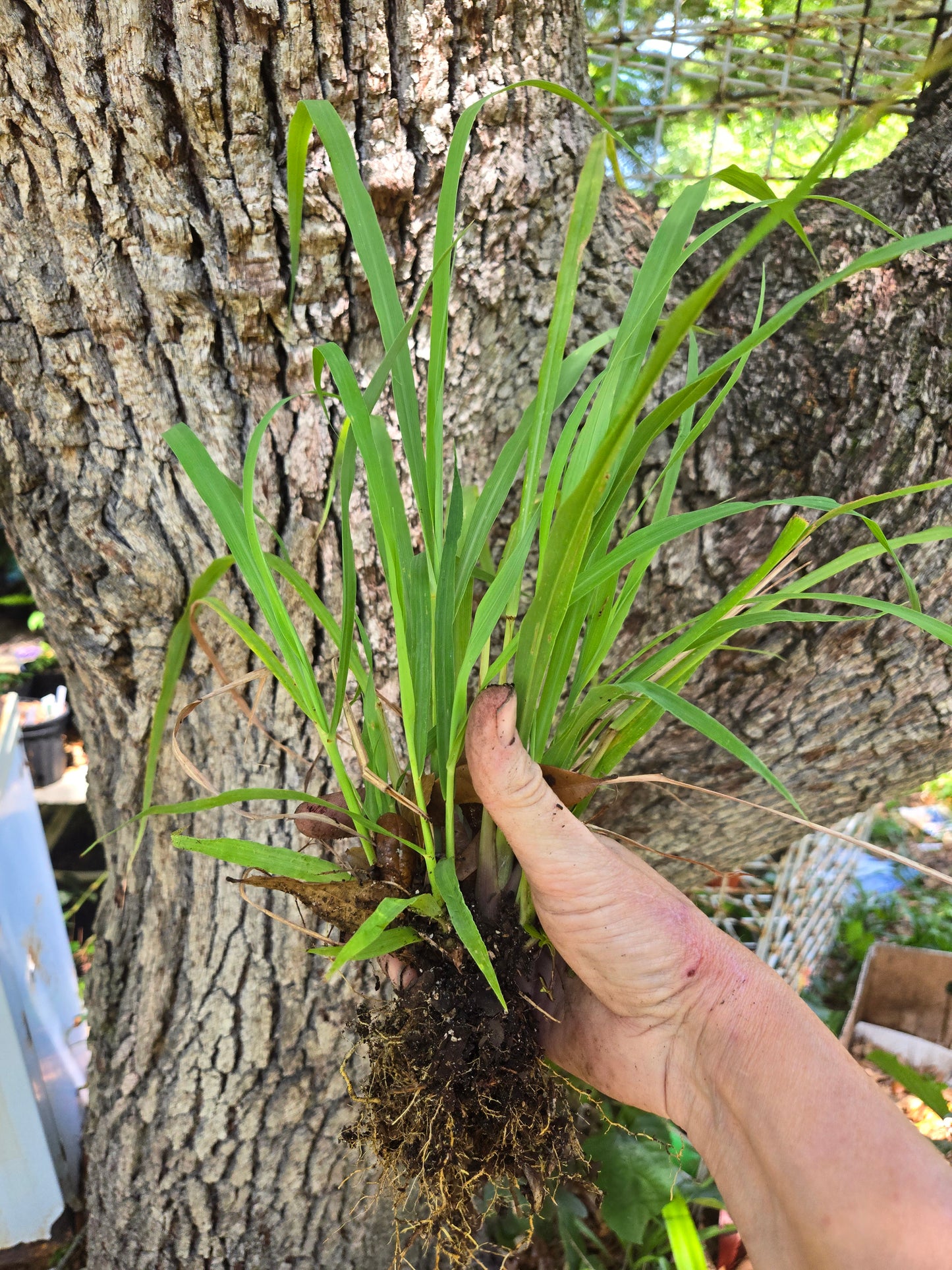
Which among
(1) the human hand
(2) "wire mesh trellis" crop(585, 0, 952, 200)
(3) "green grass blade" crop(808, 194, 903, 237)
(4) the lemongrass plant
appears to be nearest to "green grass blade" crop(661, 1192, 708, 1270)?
(1) the human hand

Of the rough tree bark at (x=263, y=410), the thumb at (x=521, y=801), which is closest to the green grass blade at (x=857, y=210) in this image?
the rough tree bark at (x=263, y=410)

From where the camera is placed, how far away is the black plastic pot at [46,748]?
7.92 feet

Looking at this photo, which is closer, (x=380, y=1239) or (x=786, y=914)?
(x=380, y=1239)

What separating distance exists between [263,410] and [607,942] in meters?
0.60

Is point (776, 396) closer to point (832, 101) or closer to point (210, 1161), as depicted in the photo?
point (832, 101)

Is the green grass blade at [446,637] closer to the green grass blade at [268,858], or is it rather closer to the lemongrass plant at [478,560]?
the lemongrass plant at [478,560]

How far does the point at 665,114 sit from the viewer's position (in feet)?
4.28

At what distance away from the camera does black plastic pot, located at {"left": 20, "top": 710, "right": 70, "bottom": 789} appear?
241 cm

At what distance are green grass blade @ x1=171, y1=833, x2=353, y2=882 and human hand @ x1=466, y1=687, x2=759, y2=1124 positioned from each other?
0.16 metres

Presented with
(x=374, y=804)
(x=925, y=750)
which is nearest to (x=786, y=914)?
(x=925, y=750)

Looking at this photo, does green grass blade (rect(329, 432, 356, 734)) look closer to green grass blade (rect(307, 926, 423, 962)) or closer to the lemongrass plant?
the lemongrass plant

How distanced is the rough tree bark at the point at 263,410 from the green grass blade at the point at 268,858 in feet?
0.98

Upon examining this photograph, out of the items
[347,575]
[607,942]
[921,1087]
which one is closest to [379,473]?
[347,575]

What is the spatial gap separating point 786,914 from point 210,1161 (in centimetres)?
118
